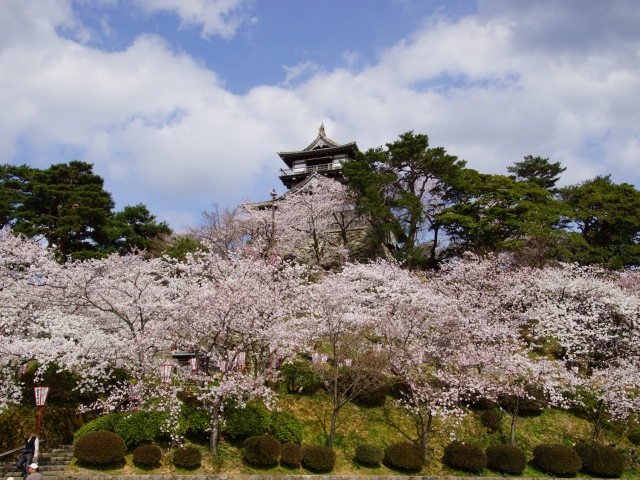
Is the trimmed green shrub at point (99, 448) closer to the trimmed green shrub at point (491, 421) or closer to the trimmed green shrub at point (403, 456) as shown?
the trimmed green shrub at point (403, 456)

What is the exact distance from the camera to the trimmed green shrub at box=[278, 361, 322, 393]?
18938 millimetres

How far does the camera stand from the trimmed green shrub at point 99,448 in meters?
13.9

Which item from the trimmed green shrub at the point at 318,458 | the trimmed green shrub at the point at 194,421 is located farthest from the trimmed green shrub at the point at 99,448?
the trimmed green shrub at the point at 318,458

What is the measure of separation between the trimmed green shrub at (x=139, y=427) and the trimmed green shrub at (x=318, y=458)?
4.96 m

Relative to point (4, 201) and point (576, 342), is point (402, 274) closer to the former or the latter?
point (576, 342)

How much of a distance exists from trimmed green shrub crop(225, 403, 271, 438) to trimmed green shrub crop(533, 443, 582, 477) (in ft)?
33.5

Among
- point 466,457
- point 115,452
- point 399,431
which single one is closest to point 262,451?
point 115,452

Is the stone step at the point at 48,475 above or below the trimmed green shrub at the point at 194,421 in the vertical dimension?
below

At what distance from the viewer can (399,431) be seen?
1825cm

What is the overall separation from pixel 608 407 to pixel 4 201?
35052 mm

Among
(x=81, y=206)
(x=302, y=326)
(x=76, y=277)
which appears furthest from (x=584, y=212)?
(x=81, y=206)

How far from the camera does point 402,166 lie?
3294 centimetres

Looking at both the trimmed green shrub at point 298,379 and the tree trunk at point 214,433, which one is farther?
the trimmed green shrub at point 298,379

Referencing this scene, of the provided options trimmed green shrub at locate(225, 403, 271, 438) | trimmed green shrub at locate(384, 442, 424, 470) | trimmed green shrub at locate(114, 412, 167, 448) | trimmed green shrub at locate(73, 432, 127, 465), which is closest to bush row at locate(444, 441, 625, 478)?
trimmed green shrub at locate(384, 442, 424, 470)
